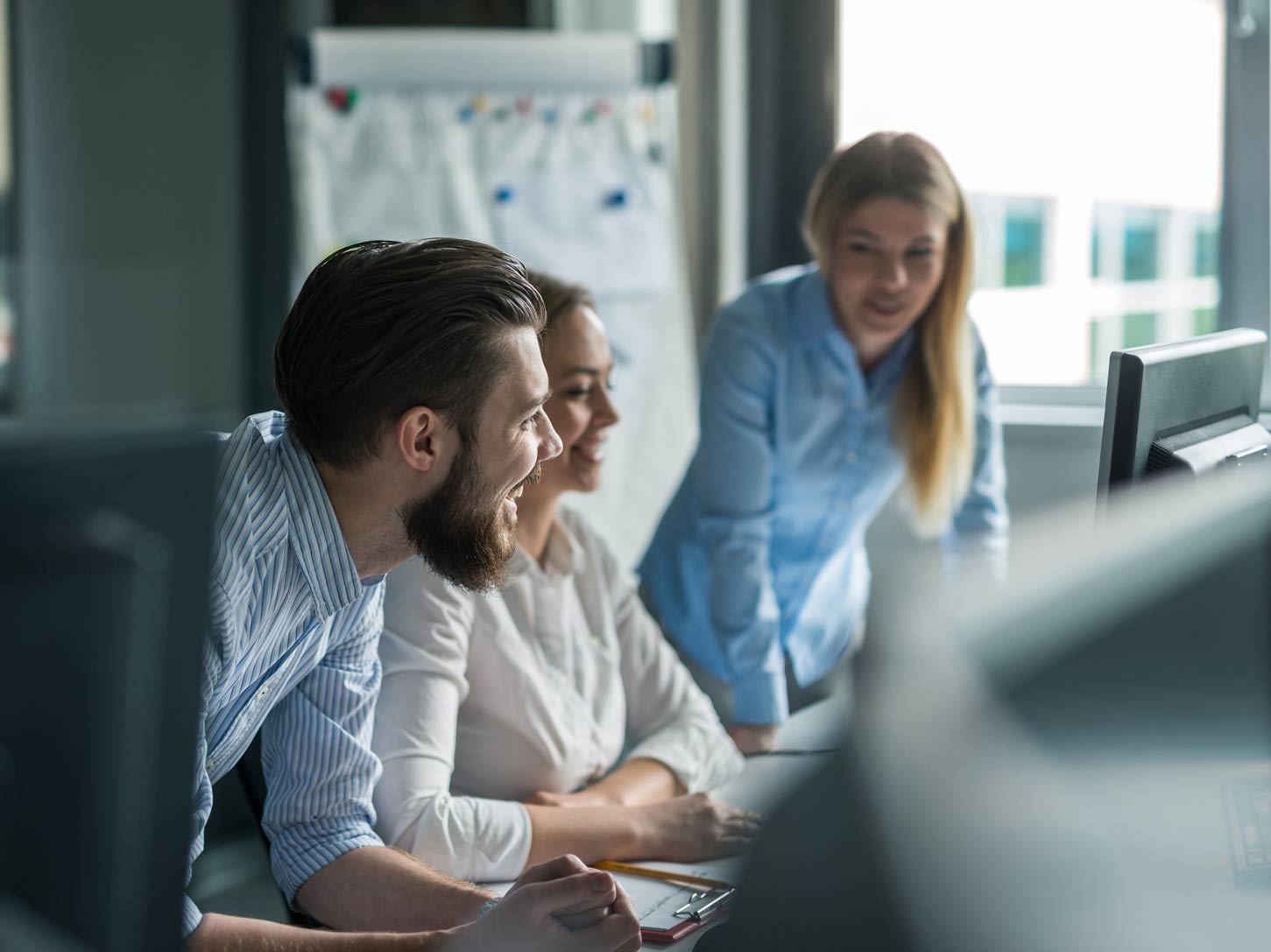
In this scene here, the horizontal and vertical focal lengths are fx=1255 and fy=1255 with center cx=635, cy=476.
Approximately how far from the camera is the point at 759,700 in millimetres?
1845

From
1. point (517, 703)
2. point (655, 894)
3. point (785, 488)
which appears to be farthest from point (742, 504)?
point (655, 894)

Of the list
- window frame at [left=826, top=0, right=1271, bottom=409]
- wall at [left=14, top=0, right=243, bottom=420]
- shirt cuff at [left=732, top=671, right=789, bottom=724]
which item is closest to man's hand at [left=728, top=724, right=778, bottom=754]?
shirt cuff at [left=732, top=671, right=789, bottom=724]

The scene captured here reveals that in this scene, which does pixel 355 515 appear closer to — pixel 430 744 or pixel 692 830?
pixel 430 744

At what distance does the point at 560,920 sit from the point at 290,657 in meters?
0.35

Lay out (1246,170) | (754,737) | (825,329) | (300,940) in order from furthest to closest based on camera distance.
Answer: (1246,170) → (825,329) → (754,737) → (300,940)

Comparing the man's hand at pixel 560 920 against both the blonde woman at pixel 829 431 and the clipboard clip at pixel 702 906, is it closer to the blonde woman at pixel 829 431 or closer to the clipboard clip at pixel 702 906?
the clipboard clip at pixel 702 906

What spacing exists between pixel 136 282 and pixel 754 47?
66.0 inches

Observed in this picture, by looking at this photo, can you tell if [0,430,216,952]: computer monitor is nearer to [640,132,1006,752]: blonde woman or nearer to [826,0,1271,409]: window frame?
[640,132,1006,752]: blonde woman

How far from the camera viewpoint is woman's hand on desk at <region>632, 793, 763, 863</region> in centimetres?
123

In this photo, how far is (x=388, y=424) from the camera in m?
1.10

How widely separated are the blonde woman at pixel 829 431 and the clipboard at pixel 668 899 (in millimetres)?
710

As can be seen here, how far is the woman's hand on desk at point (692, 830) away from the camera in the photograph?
4.04 feet

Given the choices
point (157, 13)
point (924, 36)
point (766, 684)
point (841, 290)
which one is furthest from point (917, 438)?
point (157, 13)

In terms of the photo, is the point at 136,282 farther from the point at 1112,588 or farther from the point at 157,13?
the point at 1112,588
